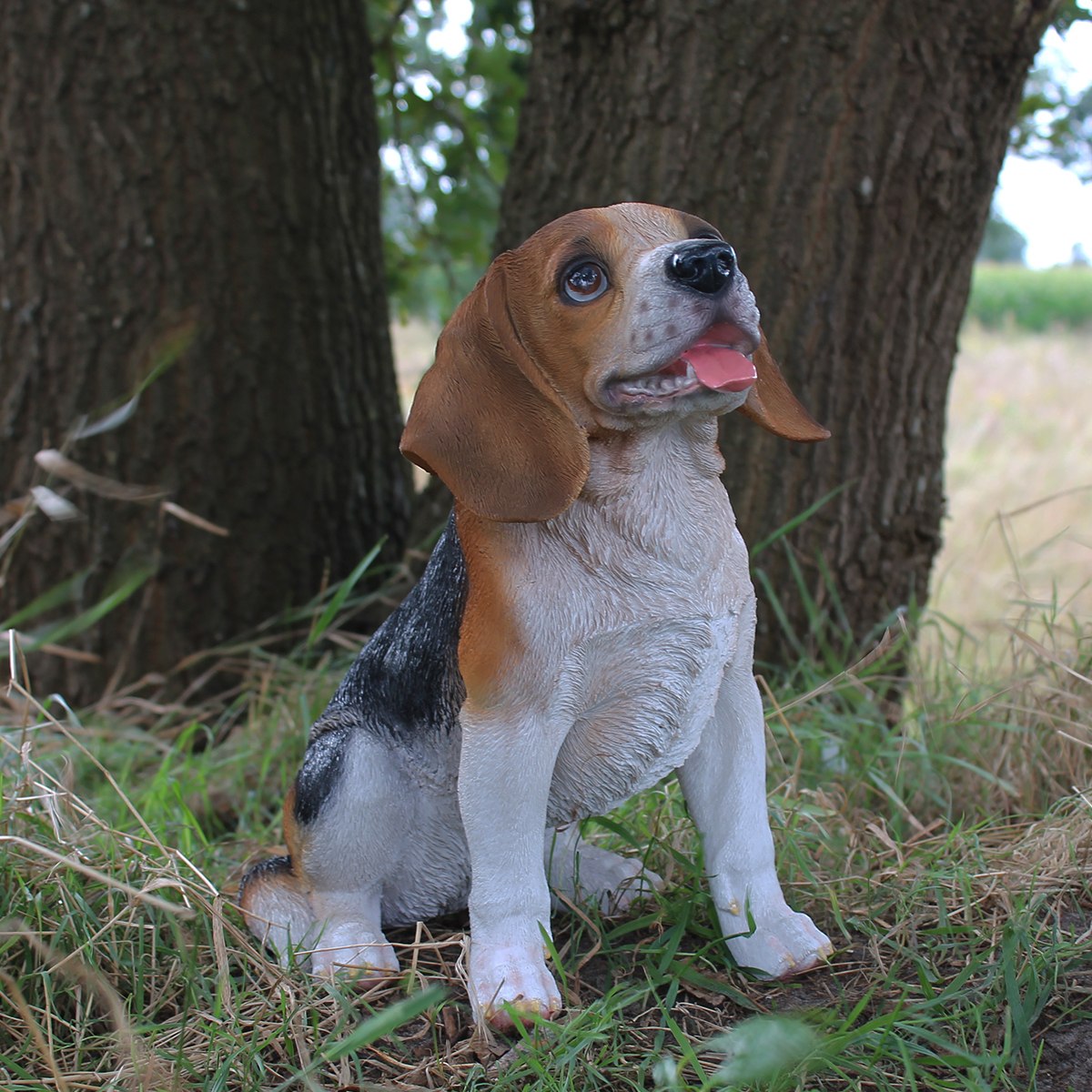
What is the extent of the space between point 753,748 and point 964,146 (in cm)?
175

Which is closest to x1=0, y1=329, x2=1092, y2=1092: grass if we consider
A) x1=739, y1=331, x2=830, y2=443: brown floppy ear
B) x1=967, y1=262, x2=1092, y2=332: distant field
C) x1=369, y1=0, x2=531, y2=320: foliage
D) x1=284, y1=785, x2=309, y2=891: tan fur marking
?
x1=284, y1=785, x2=309, y2=891: tan fur marking

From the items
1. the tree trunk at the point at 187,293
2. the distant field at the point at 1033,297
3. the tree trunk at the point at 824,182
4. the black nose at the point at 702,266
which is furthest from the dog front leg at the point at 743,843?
the distant field at the point at 1033,297

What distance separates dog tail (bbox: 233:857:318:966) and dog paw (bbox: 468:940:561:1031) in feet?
1.10

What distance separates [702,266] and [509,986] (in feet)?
3.31

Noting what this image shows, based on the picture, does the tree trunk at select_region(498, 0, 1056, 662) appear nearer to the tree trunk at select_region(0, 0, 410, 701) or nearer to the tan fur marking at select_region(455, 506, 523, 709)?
the tree trunk at select_region(0, 0, 410, 701)

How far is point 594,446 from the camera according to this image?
161 cm

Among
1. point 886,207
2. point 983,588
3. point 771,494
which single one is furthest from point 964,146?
point 983,588

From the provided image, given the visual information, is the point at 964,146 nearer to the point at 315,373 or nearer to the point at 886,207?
the point at 886,207

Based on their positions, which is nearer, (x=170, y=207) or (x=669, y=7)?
(x=669, y=7)

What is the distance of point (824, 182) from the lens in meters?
2.71

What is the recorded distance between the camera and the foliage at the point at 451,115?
3.73 m

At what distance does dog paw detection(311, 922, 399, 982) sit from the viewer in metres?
1.76

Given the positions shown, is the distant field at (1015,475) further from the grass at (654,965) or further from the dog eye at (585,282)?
the dog eye at (585,282)

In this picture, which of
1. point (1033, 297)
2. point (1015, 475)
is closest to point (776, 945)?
point (1015, 475)
